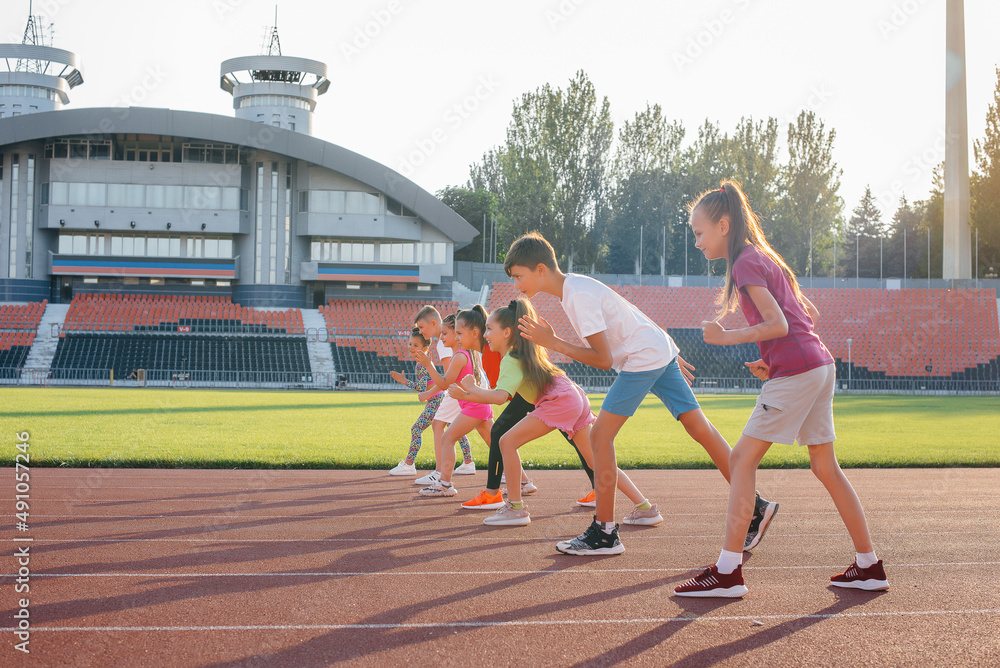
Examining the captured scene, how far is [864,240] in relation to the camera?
8262 cm

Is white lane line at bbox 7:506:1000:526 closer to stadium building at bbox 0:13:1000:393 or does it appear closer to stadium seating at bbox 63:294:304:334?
stadium building at bbox 0:13:1000:393

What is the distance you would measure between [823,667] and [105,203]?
50.1 m

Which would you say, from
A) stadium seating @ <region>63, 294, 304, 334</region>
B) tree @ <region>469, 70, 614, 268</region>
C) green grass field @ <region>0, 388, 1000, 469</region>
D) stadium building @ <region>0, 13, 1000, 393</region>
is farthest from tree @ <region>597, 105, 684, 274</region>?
green grass field @ <region>0, 388, 1000, 469</region>

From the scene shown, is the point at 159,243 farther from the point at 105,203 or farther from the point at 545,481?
the point at 545,481

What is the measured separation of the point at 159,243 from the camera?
4666 cm

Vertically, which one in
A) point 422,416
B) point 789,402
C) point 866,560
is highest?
point 789,402

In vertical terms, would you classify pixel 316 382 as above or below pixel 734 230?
below

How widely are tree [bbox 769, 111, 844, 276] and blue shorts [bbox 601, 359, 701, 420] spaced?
58.4m

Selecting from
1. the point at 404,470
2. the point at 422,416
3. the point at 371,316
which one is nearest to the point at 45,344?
the point at 371,316

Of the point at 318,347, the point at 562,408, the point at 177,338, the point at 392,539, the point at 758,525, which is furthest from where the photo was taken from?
the point at 318,347

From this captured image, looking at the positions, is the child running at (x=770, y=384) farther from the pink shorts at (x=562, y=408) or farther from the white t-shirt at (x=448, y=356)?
the white t-shirt at (x=448, y=356)

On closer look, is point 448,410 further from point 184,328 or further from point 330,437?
point 184,328

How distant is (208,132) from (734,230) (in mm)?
45373

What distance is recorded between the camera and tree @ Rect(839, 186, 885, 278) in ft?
258
